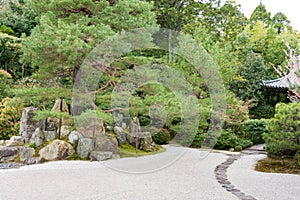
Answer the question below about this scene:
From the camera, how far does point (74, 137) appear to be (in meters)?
8.05

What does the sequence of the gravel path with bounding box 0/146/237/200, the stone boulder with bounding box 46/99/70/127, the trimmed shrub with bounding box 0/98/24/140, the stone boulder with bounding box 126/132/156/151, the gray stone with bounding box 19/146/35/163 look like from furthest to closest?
the trimmed shrub with bounding box 0/98/24/140 → the stone boulder with bounding box 126/132/156/151 → the stone boulder with bounding box 46/99/70/127 → the gray stone with bounding box 19/146/35/163 → the gravel path with bounding box 0/146/237/200

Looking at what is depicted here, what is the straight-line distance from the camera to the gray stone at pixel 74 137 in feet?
Result: 26.3

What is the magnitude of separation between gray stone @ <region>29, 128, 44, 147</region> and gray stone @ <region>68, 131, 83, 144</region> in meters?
0.72

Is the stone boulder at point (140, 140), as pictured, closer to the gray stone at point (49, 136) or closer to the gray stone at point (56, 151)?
the gray stone at point (56, 151)

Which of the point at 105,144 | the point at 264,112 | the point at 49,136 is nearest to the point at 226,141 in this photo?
the point at 264,112

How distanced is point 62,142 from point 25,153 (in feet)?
2.84

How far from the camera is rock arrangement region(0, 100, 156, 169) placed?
7480 mm

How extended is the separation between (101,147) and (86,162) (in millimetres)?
682

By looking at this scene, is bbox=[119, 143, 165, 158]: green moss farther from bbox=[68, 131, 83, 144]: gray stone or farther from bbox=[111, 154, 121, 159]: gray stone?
bbox=[68, 131, 83, 144]: gray stone

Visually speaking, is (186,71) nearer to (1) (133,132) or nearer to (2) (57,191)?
(1) (133,132)

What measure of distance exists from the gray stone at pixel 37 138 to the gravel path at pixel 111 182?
1.21m

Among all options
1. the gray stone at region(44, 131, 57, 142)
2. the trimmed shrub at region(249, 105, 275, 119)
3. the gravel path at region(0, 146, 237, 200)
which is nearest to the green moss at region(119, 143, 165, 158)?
the gravel path at region(0, 146, 237, 200)

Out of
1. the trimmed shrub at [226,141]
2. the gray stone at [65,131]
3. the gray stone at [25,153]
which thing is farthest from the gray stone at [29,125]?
the trimmed shrub at [226,141]

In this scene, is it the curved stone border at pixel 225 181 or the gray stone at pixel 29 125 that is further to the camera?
the gray stone at pixel 29 125
